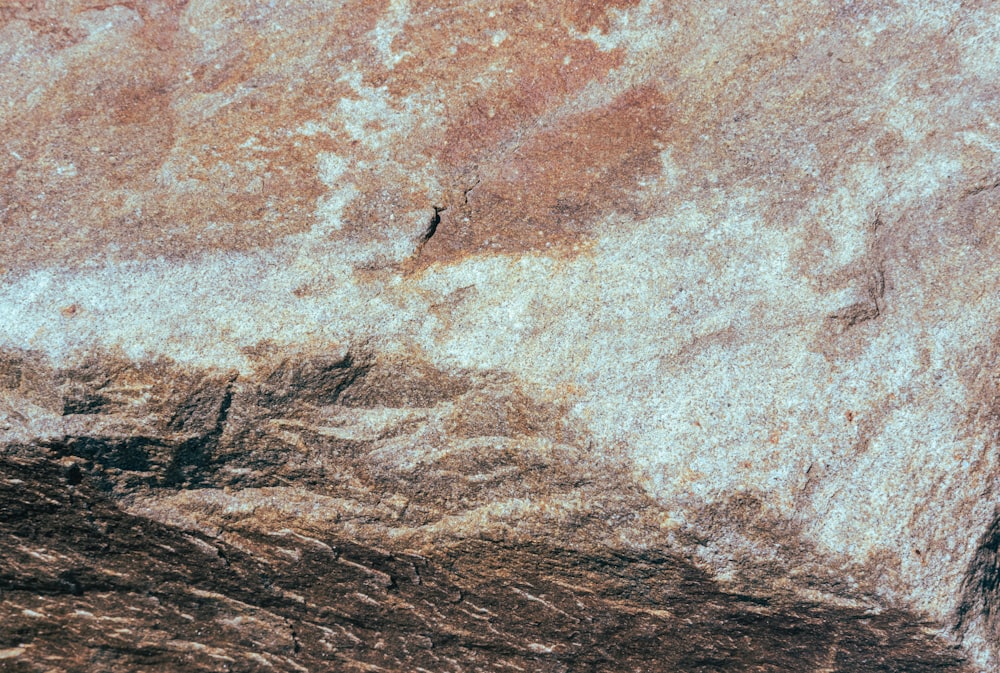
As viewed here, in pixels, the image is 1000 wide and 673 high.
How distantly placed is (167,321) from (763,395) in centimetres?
168

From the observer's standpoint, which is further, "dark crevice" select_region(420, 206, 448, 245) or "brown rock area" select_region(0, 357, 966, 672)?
"dark crevice" select_region(420, 206, 448, 245)

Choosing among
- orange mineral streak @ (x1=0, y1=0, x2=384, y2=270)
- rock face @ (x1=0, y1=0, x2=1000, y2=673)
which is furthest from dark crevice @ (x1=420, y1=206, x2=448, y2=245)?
orange mineral streak @ (x1=0, y1=0, x2=384, y2=270)

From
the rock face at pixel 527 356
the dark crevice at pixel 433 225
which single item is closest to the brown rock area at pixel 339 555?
the rock face at pixel 527 356

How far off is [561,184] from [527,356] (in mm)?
573

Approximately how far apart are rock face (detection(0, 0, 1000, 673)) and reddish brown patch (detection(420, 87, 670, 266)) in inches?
0.5

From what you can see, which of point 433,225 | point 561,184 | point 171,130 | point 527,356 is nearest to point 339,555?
point 527,356

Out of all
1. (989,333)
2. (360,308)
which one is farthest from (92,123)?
(989,333)

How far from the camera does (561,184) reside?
8.50 ft

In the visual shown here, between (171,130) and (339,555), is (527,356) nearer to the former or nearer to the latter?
(339,555)

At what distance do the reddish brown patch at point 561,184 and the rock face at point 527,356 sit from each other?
0.01m

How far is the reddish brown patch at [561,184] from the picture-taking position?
8.24 ft

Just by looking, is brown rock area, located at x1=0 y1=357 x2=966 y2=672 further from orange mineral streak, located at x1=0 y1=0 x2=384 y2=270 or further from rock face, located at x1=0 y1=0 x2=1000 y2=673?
orange mineral streak, located at x1=0 y1=0 x2=384 y2=270

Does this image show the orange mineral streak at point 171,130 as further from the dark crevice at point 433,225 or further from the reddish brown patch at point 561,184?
the reddish brown patch at point 561,184

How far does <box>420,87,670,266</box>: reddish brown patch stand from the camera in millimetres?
2512
